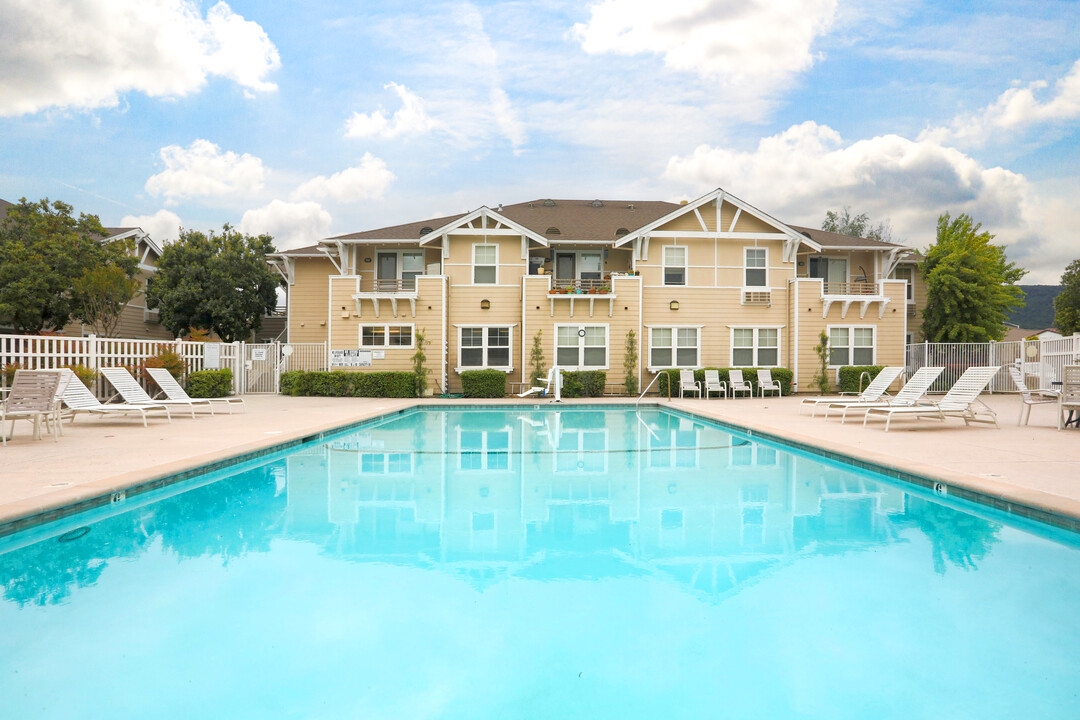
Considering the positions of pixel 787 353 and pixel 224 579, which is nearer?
pixel 224 579

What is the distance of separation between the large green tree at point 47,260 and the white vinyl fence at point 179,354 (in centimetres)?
392

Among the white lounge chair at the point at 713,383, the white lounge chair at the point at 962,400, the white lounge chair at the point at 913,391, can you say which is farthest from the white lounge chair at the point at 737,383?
the white lounge chair at the point at 962,400

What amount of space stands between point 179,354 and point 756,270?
18.9 metres

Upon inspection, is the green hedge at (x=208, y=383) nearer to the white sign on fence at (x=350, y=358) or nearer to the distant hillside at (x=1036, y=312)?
the white sign on fence at (x=350, y=358)

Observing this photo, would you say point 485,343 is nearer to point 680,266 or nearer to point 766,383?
point 680,266

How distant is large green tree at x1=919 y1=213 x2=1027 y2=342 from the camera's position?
85.0 feet

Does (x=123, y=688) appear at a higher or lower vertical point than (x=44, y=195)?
lower

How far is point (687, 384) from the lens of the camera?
2062 centimetres

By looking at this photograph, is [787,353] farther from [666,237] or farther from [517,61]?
[517,61]

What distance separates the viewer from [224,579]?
4.09 meters

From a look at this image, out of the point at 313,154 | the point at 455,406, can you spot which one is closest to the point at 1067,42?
the point at 455,406

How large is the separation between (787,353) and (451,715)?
2181 centimetres

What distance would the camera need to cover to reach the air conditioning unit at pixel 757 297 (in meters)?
22.3

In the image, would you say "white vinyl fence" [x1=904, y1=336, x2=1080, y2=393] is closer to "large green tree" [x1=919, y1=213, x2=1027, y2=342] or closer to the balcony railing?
"large green tree" [x1=919, y1=213, x2=1027, y2=342]
